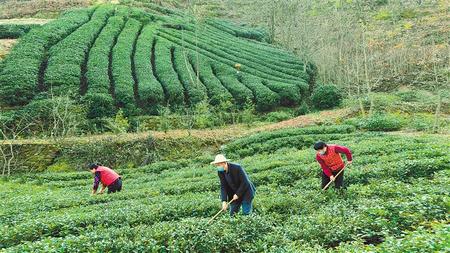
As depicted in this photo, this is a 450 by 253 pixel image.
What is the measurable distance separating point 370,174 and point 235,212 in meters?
6.47

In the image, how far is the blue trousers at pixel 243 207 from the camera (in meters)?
11.1

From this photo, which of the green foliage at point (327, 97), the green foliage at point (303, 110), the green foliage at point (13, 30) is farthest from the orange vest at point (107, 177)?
the green foliage at point (13, 30)

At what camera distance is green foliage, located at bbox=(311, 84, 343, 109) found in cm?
4659

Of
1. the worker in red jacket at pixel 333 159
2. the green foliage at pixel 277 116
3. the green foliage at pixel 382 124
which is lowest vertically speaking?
the green foliage at pixel 277 116

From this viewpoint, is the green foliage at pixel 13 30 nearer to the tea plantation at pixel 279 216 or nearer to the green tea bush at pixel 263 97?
the green tea bush at pixel 263 97

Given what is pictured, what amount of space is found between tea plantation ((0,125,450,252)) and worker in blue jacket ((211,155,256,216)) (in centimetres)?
50

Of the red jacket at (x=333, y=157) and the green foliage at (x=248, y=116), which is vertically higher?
the red jacket at (x=333, y=157)

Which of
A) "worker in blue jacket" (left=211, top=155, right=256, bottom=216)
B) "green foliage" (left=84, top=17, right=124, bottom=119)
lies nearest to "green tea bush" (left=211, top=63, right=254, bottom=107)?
"green foliage" (left=84, top=17, right=124, bottom=119)

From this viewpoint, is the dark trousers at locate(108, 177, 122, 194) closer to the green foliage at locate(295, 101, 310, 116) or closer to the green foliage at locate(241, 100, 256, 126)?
the green foliage at locate(241, 100, 256, 126)

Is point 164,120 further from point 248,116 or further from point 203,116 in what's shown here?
point 248,116

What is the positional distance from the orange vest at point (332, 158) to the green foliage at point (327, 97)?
1369 inches

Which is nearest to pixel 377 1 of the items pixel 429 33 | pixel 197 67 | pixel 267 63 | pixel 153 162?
pixel 429 33

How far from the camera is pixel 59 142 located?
31562 mm

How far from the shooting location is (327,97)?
46656 mm
